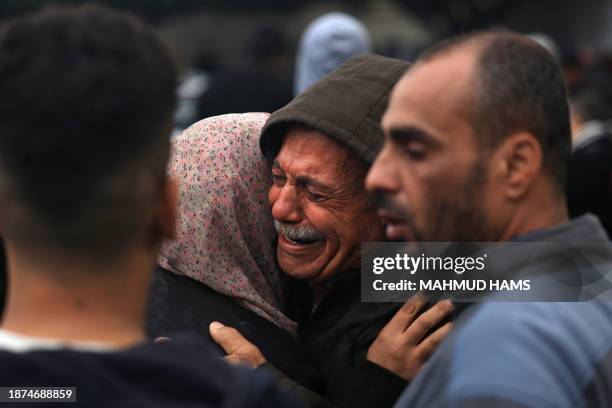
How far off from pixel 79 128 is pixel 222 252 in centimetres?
129

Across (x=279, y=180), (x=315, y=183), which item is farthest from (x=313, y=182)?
(x=279, y=180)

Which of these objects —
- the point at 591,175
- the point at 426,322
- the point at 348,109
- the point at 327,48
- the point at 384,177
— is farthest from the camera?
the point at 327,48

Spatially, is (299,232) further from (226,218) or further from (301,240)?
(226,218)

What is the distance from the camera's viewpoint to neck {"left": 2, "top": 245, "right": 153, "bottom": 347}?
1.50 metres

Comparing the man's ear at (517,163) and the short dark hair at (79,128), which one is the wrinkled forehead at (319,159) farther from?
the short dark hair at (79,128)

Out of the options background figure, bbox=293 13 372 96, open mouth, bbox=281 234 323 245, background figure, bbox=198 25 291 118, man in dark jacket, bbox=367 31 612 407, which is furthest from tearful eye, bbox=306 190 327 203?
background figure, bbox=198 25 291 118

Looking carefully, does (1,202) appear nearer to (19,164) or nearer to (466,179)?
(19,164)

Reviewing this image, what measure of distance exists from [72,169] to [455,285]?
1178 millimetres

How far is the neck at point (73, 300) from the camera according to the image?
1495 millimetres

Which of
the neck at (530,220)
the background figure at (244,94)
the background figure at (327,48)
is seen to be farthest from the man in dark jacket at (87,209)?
the background figure at (244,94)

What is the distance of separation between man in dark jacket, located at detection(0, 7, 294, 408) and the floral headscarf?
1110 mm

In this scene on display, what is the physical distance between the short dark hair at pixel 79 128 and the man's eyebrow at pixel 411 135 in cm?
52

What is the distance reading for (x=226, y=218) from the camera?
2719 millimetres

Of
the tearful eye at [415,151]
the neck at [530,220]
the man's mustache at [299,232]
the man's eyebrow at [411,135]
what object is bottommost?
the neck at [530,220]
